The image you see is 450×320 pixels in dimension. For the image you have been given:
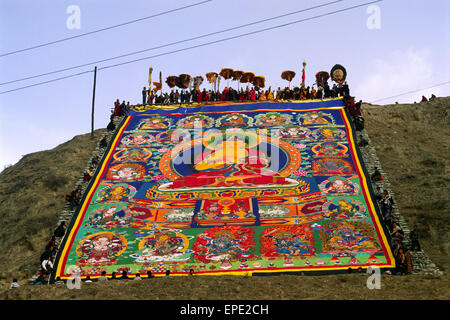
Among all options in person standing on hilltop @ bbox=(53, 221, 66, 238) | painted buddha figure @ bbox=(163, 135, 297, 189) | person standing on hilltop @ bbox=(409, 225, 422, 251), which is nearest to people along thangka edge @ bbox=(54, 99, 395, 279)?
painted buddha figure @ bbox=(163, 135, 297, 189)

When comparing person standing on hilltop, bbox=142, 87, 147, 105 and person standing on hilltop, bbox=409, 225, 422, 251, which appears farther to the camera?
person standing on hilltop, bbox=142, 87, 147, 105

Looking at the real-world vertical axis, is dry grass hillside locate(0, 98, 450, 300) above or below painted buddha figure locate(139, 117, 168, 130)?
below

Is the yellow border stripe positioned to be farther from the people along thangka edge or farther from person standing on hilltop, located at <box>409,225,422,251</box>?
person standing on hilltop, located at <box>409,225,422,251</box>

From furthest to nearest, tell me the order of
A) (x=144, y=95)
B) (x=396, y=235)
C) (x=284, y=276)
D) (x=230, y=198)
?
1. (x=144, y=95)
2. (x=230, y=198)
3. (x=396, y=235)
4. (x=284, y=276)

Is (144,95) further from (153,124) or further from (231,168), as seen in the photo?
(231,168)

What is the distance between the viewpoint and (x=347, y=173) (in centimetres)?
2842

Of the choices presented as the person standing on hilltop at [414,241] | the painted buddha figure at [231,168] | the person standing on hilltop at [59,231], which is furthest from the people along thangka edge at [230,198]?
the person standing on hilltop at [414,241]

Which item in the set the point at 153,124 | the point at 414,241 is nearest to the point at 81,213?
the point at 153,124

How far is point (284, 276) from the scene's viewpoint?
20.1m

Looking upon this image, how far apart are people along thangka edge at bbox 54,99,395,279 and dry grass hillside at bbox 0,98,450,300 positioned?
201 centimetres

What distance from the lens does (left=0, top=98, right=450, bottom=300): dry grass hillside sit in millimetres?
17672

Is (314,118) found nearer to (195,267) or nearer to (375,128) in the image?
(375,128)

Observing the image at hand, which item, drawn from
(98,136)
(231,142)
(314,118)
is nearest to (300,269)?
(231,142)

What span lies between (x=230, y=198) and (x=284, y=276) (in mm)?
7935
